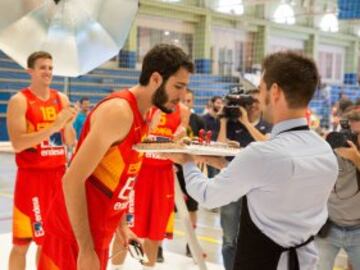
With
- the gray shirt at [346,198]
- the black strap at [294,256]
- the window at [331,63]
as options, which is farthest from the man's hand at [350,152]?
the window at [331,63]

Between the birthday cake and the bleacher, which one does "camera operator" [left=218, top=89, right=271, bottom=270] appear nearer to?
the birthday cake

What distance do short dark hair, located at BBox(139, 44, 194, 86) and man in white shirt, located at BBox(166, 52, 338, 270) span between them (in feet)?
1.41

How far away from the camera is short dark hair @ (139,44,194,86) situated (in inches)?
83.0

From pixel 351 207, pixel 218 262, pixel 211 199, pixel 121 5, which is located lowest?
pixel 218 262

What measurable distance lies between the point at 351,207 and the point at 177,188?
3.71ft

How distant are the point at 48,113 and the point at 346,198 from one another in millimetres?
2145

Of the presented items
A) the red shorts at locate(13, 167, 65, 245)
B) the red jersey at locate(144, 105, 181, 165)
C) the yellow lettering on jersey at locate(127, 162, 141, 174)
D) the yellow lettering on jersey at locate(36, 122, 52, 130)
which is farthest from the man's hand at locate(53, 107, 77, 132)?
the yellow lettering on jersey at locate(127, 162, 141, 174)

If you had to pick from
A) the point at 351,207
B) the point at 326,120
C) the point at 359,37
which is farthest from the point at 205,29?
the point at 351,207

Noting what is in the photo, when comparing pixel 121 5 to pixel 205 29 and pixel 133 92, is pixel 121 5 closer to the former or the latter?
pixel 133 92

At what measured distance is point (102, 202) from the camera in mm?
2145

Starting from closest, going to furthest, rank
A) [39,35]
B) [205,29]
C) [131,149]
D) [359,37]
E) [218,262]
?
[131,149], [39,35], [218,262], [205,29], [359,37]

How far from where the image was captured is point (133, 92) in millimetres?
2096

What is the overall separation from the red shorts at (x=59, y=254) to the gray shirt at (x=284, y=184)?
710 millimetres

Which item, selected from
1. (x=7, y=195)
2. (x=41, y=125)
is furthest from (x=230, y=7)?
(x=41, y=125)
